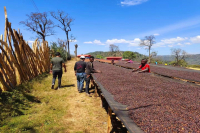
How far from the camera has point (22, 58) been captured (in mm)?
6945

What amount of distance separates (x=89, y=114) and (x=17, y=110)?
213cm

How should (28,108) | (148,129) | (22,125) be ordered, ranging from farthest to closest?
(28,108) < (22,125) < (148,129)

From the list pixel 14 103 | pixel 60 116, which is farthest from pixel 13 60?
pixel 60 116

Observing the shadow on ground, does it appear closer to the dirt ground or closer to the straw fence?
the straw fence

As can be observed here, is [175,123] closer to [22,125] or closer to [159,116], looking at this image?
[159,116]

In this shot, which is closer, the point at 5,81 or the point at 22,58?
the point at 5,81

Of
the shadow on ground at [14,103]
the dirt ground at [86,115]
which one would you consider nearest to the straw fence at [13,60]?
the shadow on ground at [14,103]

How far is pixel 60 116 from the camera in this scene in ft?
12.9

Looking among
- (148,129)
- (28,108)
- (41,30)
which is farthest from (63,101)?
(41,30)

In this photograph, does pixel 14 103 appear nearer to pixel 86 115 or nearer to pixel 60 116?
pixel 60 116

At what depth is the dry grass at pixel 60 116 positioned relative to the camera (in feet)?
10.8

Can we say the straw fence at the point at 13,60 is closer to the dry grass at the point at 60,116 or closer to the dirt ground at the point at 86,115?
the dry grass at the point at 60,116

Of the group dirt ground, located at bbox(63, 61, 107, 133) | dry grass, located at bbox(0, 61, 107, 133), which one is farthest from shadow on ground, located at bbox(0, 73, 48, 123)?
dirt ground, located at bbox(63, 61, 107, 133)

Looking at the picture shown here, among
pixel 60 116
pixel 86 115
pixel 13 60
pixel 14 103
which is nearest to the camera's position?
pixel 60 116
